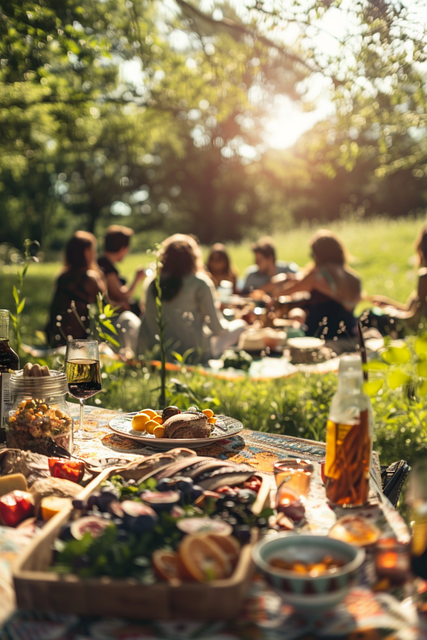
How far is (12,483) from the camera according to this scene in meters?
1.49

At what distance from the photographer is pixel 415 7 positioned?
11.2 feet

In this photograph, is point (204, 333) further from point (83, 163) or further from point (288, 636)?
point (83, 163)

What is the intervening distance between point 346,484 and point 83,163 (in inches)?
1131

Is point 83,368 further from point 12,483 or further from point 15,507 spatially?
point 15,507

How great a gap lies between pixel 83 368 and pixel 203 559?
109cm

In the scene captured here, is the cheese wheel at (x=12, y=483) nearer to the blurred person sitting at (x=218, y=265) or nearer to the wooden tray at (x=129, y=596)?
the wooden tray at (x=129, y=596)

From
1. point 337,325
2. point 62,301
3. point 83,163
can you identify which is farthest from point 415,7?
point 83,163

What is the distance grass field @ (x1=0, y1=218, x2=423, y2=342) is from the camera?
37.0 feet

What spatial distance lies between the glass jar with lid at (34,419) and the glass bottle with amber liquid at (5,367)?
0.10 metres

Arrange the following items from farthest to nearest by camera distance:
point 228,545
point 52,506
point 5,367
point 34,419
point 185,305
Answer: point 185,305, point 5,367, point 34,419, point 52,506, point 228,545

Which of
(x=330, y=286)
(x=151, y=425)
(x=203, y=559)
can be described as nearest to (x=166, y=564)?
(x=203, y=559)

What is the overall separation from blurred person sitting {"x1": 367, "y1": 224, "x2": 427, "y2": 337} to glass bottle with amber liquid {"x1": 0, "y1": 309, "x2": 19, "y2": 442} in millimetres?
4711

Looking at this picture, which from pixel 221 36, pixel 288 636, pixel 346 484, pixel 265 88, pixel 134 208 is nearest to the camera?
pixel 288 636

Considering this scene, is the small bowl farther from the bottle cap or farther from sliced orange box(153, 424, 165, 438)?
sliced orange box(153, 424, 165, 438)
